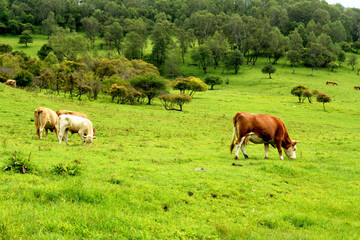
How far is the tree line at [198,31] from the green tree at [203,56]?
407mm

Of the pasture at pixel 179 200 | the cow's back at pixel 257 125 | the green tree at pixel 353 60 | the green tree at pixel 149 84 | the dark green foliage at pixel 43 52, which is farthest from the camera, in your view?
the green tree at pixel 353 60

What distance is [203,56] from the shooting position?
100812mm

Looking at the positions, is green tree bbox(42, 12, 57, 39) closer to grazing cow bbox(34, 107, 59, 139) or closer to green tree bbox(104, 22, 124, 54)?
green tree bbox(104, 22, 124, 54)

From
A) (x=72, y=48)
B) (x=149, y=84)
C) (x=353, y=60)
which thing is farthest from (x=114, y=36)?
(x=353, y=60)

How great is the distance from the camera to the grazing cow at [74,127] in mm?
→ 14453

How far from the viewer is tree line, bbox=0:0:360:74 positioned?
332 feet

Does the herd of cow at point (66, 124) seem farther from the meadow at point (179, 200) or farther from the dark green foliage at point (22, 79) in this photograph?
the dark green foliage at point (22, 79)

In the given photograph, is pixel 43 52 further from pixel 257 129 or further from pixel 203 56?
pixel 257 129

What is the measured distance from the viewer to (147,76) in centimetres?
4841

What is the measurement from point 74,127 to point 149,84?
3422 cm

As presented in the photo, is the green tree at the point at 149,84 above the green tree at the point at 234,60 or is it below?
below

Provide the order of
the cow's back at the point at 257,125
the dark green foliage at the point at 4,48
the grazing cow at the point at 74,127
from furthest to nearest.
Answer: the dark green foliage at the point at 4,48
the grazing cow at the point at 74,127
the cow's back at the point at 257,125

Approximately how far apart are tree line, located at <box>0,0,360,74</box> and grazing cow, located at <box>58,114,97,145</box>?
238 feet

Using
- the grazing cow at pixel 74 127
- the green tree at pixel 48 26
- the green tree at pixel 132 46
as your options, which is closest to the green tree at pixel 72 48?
the green tree at pixel 132 46
